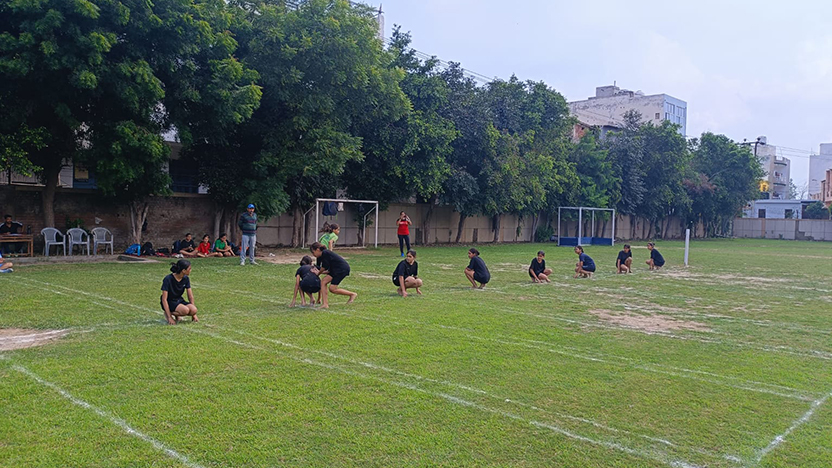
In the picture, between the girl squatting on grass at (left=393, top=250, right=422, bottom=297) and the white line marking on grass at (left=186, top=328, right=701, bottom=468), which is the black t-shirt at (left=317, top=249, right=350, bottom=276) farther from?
the white line marking on grass at (left=186, top=328, right=701, bottom=468)

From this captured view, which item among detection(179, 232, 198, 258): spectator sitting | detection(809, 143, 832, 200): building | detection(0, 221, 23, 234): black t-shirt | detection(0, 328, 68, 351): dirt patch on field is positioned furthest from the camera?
detection(809, 143, 832, 200): building

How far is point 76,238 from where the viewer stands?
824 inches

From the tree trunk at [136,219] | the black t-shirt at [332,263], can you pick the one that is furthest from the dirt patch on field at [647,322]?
the tree trunk at [136,219]

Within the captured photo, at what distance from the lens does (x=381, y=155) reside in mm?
29516

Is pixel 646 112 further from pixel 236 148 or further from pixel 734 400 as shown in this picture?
pixel 734 400

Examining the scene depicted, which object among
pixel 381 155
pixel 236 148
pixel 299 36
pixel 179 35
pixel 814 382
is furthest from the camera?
pixel 381 155

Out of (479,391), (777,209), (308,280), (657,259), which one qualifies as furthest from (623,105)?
(479,391)

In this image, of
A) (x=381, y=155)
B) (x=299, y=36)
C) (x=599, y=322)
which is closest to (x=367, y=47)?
(x=299, y=36)

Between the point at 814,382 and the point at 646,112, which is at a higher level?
the point at 646,112

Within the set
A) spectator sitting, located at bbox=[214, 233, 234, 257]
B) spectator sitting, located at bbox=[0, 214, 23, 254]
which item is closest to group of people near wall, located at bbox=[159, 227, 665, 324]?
spectator sitting, located at bbox=[214, 233, 234, 257]

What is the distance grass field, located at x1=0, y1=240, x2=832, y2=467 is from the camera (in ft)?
16.4

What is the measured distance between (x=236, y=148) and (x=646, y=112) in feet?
245

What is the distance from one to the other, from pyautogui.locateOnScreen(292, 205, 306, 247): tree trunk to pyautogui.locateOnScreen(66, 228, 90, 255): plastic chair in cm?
923

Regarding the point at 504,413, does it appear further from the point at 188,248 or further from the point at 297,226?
the point at 297,226
